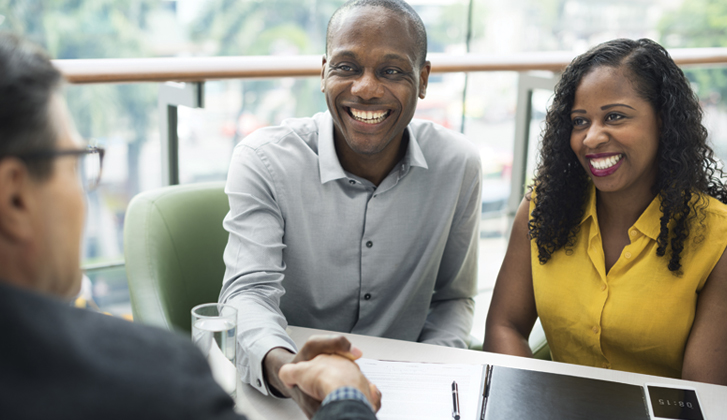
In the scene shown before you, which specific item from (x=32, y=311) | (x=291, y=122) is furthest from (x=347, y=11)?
(x=32, y=311)

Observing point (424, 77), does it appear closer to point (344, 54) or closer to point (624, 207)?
point (344, 54)

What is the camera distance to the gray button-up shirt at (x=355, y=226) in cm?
154

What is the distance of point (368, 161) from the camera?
1.65 m

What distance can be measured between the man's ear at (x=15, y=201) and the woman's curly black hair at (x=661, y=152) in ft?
3.87

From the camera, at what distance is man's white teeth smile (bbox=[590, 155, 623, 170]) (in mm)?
1448

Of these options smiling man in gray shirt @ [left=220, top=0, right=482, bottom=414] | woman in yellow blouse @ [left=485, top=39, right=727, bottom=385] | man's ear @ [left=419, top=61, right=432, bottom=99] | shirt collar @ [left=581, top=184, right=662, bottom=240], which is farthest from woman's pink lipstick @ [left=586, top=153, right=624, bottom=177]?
man's ear @ [left=419, top=61, right=432, bottom=99]

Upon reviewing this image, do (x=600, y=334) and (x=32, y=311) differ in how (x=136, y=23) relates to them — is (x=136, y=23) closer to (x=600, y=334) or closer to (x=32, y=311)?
(x=600, y=334)

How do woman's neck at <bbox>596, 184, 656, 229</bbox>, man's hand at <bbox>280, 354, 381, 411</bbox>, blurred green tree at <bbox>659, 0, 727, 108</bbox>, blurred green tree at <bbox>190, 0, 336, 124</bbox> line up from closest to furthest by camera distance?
man's hand at <bbox>280, 354, 381, 411</bbox>, woman's neck at <bbox>596, 184, 656, 229</bbox>, blurred green tree at <bbox>190, 0, 336, 124</bbox>, blurred green tree at <bbox>659, 0, 727, 108</bbox>

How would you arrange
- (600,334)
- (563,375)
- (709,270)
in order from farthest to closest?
(600,334) < (709,270) < (563,375)

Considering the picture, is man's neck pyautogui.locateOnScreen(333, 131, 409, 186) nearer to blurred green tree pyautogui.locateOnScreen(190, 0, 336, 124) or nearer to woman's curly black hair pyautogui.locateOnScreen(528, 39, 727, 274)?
woman's curly black hair pyautogui.locateOnScreen(528, 39, 727, 274)

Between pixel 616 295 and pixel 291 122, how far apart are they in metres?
0.90

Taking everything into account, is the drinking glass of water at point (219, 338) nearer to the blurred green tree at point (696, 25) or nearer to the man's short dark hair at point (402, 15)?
the man's short dark hair at point (402, 15)

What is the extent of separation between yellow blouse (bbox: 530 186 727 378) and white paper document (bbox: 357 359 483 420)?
0.42 meters

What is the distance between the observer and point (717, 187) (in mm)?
1481
